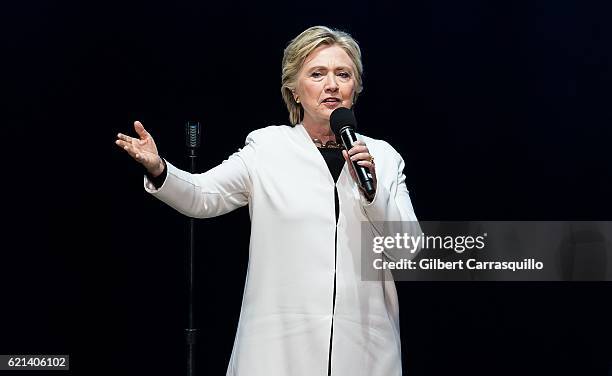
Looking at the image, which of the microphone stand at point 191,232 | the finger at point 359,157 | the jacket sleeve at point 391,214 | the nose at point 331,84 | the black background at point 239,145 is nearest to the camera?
the finger at point 359,157

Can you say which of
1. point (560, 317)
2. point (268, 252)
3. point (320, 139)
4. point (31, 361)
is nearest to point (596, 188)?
point (560, 317)

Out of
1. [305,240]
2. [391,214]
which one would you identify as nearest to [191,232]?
[305,240]

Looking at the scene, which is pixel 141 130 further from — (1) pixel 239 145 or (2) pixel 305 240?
(1) pixel 239 145

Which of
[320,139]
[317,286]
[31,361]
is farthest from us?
[31,361]

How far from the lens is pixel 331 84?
210 centimetres

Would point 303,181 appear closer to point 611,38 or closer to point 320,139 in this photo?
point 320,139

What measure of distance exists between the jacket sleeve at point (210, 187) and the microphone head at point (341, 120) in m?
0.21

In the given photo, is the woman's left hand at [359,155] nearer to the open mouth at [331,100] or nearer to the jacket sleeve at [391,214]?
the jacket sleeve at [391,214]

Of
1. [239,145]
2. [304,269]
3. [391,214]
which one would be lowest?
[304,269]

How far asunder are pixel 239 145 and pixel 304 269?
3.67 feet

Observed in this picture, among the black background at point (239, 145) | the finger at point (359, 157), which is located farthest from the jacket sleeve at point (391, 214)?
the black background at point (239, 145)

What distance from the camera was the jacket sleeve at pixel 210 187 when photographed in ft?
6.30

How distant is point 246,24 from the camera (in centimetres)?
299

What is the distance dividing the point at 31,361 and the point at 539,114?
1792 millimetres
